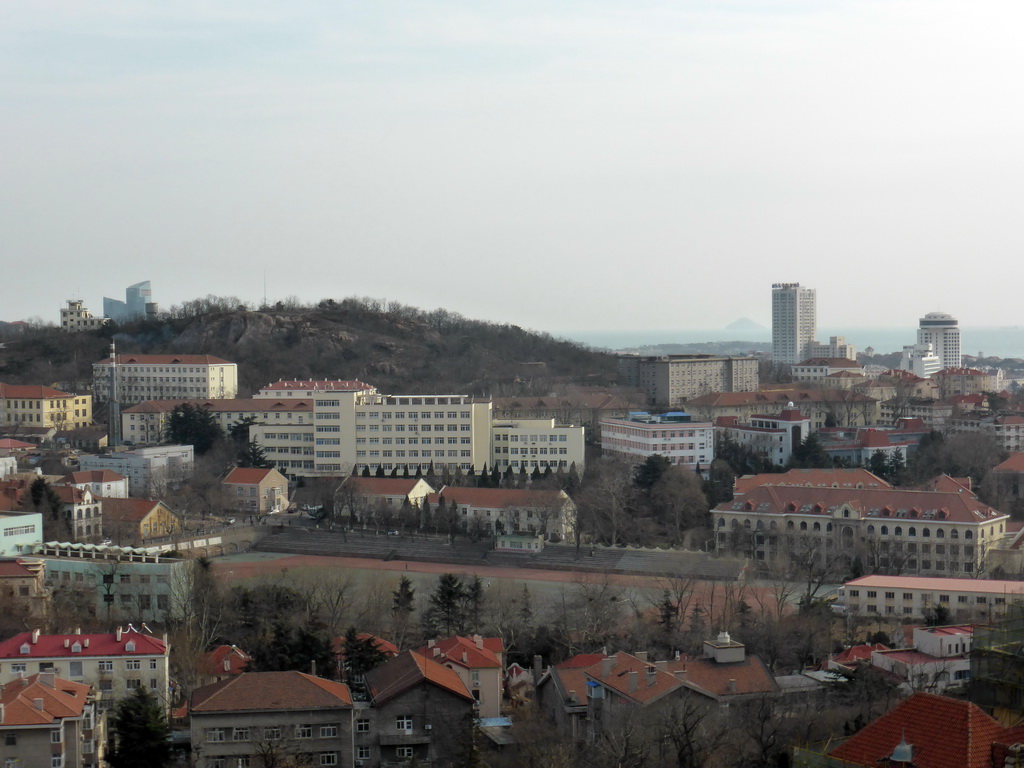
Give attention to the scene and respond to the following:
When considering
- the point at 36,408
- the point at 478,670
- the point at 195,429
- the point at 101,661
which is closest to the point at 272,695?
the point at 478,670

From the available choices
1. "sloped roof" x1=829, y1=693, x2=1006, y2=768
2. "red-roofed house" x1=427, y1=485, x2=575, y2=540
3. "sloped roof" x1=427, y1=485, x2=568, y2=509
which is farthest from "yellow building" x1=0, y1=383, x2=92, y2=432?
"sloped roof" x1=829, y1=693, x2=1006, y2=768

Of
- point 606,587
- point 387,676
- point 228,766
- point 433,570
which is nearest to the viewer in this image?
point 228,766

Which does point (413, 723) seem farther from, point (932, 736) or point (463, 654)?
point (932, 736)

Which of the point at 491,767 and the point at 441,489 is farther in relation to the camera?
the point at 441,489

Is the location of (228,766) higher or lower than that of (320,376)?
lower

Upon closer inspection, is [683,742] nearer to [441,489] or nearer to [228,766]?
[228,766]

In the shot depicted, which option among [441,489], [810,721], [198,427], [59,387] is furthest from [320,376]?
[810,721]

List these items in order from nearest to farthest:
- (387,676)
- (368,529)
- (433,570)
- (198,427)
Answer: (387,676) < (433,570) < (368,529) < (198,427)
